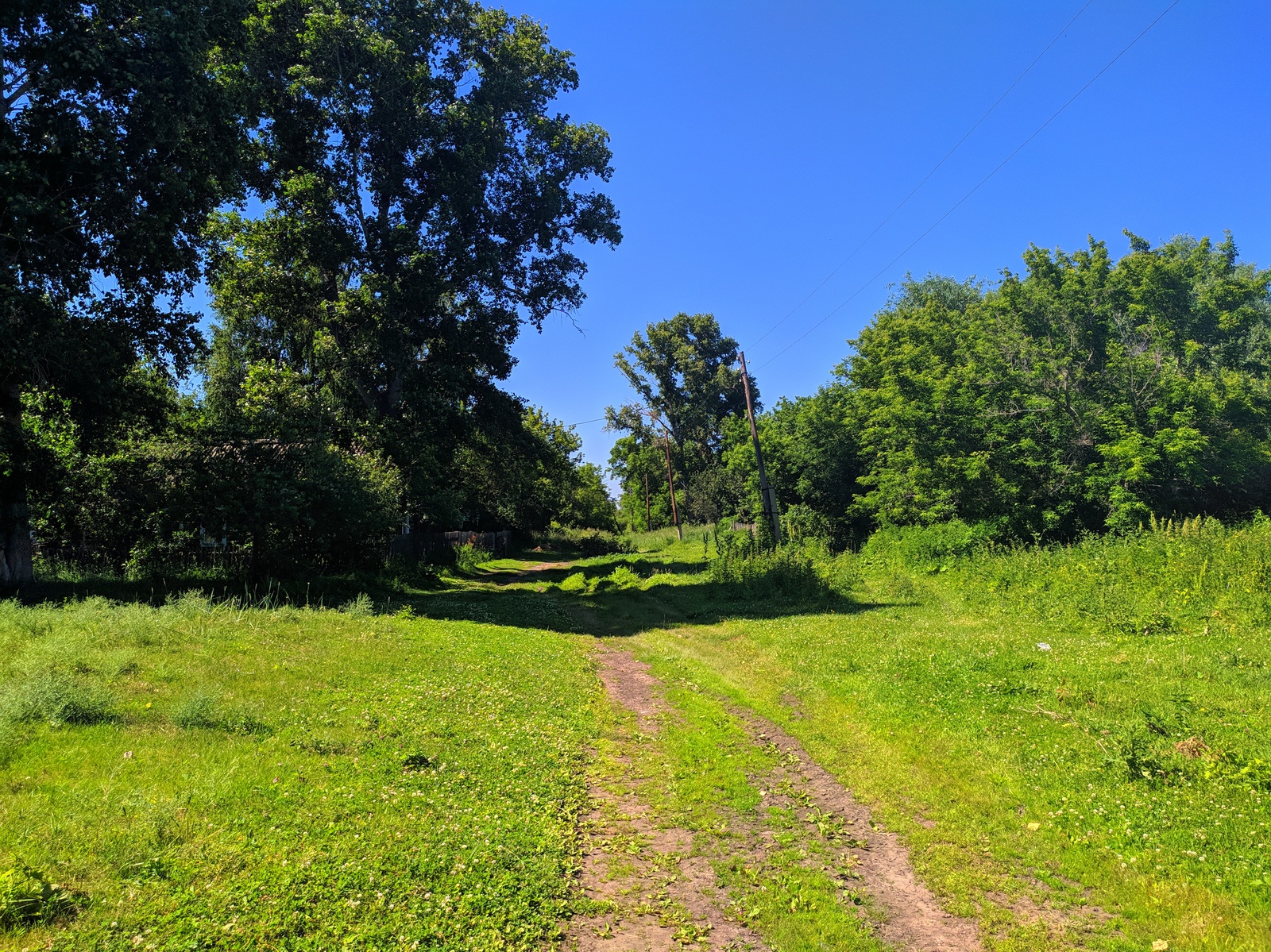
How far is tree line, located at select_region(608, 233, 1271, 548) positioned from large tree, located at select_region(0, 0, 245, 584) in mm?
26119

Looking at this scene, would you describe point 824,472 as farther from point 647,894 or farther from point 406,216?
point 647,894

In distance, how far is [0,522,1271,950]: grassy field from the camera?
4.54m

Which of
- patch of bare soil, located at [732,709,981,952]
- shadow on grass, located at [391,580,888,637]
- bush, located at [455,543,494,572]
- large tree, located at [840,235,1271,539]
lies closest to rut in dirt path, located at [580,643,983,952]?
patch of bare soil, located at [732,709,981,952]

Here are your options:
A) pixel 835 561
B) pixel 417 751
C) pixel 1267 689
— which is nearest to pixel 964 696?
pixel 1267 689

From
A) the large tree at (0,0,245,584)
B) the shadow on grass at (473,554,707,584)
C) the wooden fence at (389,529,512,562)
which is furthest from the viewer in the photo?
the shadow on grass at (473,554,707,584)

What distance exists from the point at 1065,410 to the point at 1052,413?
47 cm

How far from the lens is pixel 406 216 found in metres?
28.6

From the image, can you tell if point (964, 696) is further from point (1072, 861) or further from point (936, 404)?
point (936, 404)

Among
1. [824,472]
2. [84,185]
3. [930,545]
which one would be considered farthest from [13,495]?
[824,472]

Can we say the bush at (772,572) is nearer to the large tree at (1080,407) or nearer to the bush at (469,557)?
the large tree at (1080,407)

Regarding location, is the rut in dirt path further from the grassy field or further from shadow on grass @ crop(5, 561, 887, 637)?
shadow on grass @ crop(5, 561, 887, 637)

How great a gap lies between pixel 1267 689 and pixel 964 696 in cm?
371

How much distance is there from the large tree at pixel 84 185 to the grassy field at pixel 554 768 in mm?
5599

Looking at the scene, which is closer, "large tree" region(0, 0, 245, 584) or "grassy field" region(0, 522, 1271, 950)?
"grassy field" region(0, 522, 1271, 950)
